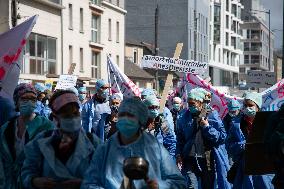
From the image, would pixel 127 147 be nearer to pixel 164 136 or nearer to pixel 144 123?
pixel 144 123

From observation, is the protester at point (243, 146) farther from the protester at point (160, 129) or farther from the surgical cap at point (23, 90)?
the surgical cap at point (23, 90)

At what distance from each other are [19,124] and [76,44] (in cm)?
3639

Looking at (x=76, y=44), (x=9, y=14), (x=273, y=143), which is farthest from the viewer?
(x=76, y=44)

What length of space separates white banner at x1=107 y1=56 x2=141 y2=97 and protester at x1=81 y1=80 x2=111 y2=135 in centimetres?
169

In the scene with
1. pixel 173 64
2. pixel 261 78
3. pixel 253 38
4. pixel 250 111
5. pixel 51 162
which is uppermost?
pixel 253 38

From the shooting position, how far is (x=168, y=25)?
2771 inches

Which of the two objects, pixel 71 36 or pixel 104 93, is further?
pixel 71 36

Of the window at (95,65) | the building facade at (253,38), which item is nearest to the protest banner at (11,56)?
the window at (95,65)

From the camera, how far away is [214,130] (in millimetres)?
8734

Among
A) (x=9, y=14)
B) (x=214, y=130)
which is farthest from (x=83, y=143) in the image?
(x=9, y=14)

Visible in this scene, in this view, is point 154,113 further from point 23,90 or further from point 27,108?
point 27,108

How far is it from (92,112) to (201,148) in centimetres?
327

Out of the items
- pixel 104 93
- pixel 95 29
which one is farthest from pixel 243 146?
pixel 95 29

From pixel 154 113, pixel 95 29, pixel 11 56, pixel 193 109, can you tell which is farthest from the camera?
pixel 95 29
